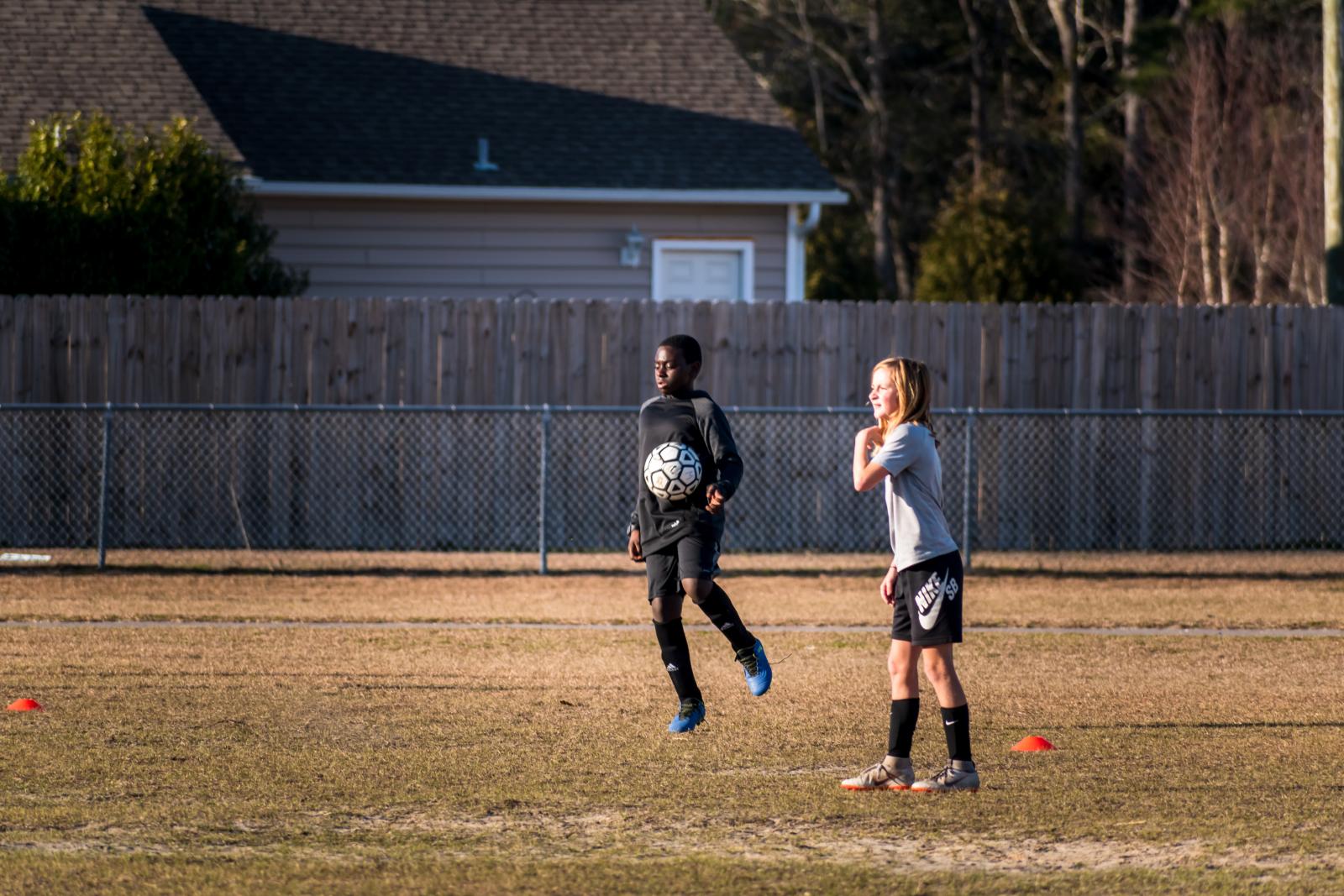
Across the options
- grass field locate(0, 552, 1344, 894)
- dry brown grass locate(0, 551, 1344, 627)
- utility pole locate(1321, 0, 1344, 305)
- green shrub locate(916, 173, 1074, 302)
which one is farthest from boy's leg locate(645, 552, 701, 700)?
green shrub locate(916, 173, 1074, 302)

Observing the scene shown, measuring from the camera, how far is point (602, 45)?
21.5m

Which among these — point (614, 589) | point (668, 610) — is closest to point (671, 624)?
point (668, 610)

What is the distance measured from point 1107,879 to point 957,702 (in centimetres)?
137

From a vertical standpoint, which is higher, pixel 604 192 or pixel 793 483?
pixel 604 192

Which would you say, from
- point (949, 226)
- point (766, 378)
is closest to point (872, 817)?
point (766, 378)

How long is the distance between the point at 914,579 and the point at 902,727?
1.84 feet

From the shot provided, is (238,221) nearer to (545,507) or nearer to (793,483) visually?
(545,507)

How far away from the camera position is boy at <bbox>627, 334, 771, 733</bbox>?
7.59 meters

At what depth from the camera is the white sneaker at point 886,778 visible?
643cm

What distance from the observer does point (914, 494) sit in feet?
21.2

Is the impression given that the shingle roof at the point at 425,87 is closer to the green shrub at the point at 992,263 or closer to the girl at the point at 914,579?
the green shrub at the point at 992,263

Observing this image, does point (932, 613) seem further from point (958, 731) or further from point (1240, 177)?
point (1240, 177)

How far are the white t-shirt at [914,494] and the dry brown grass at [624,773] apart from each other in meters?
0.89

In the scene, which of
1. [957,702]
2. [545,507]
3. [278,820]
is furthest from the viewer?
[545,507]
